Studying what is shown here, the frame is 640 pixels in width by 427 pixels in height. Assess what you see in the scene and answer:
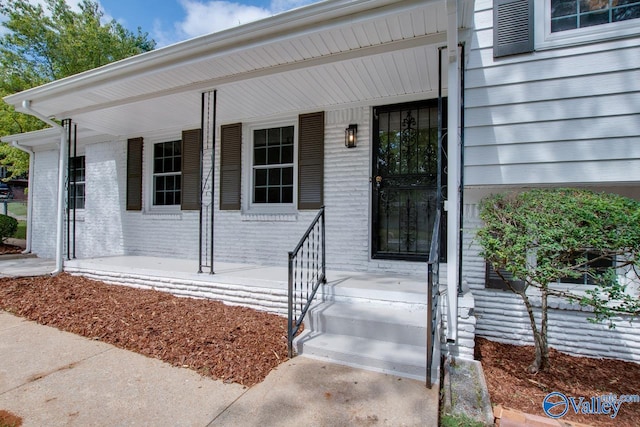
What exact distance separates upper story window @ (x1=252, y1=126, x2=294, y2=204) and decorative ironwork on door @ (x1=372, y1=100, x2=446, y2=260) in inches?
55.6

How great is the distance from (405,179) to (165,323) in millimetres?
3219

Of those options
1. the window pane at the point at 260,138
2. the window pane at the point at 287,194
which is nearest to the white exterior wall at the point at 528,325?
the window pane at the point at 287,194

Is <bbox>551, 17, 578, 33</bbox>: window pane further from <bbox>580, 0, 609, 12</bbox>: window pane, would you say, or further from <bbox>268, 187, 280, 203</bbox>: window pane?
<bbox>268, 187, 280, 203</bbox>: window pane

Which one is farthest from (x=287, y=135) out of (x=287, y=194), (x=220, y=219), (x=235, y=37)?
(x=235, y=37)

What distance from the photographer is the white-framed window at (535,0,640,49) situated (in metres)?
3.07

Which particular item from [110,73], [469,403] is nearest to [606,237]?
[469,403]

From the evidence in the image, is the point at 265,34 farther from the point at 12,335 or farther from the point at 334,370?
the point at 12,335

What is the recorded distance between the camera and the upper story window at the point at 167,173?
6.06 m

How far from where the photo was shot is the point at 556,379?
267cm

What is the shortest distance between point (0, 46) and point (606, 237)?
13.1 metres

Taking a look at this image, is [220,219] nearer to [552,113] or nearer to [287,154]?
[287,154]

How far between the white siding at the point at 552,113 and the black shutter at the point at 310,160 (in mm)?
1947

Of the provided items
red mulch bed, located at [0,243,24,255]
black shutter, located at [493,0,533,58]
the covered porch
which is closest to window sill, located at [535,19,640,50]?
black shutter, located at [493,0,533,58]

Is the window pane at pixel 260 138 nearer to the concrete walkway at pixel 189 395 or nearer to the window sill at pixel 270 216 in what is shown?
the window sill at pixel 270 216
